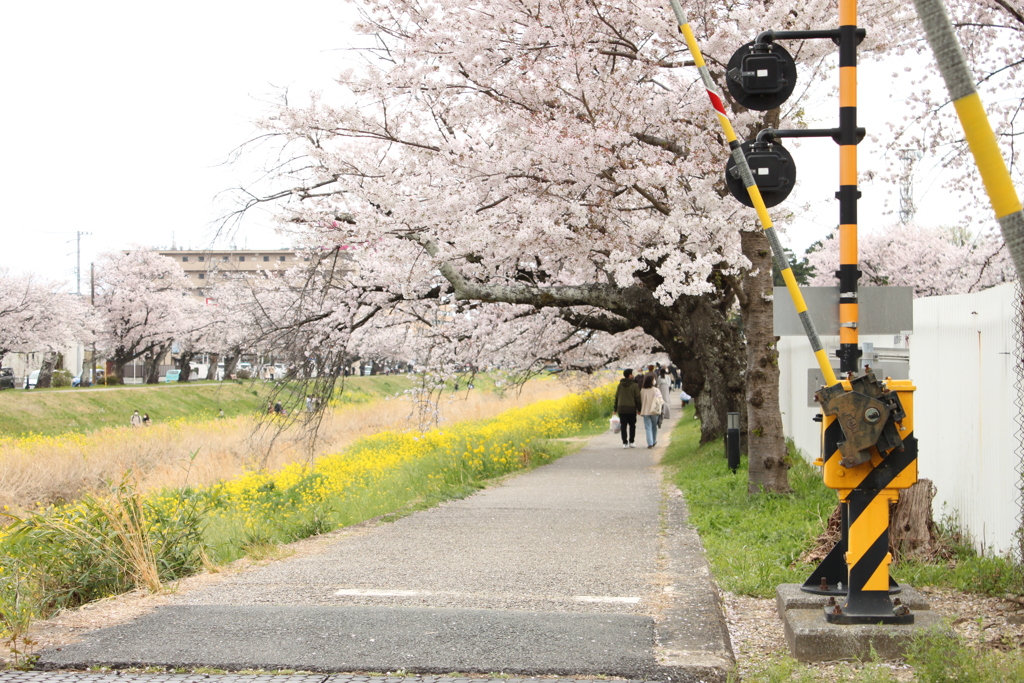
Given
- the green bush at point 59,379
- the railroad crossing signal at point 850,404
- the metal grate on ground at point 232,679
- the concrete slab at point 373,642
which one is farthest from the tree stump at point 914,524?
the green bush at point 59,379

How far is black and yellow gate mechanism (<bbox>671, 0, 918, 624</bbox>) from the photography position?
4.70m

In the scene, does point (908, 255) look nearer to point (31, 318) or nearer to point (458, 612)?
point (458, 612)

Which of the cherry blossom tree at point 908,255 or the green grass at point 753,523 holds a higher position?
the cherry blossom tree at point 908,255

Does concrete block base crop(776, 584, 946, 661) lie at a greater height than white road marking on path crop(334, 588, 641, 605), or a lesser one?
greater

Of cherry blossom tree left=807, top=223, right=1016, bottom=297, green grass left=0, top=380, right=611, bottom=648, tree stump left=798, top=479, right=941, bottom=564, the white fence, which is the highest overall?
cherry blossom tree left=807, top=223, right=1016, bottom=297

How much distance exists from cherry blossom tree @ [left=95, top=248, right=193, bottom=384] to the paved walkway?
2211 inches

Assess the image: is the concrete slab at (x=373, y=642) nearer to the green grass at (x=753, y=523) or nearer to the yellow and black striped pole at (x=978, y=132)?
the green grass at (x=753, y=523)

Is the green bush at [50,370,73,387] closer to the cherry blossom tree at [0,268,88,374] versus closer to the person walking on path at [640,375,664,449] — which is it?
the cherry blossom tree at [0,268,88,374]

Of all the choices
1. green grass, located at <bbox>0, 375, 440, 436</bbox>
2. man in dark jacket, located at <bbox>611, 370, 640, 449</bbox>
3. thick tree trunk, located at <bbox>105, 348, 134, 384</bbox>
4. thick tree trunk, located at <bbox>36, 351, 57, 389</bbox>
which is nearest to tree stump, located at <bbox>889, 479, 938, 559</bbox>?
man in dark jacket, located at <bbox>611, 370, 640, 449</bbox>

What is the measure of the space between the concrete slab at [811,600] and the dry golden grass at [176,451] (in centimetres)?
891

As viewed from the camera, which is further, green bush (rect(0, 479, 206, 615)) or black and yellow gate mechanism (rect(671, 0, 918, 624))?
green bush (rect(0, 479, 206, 615))

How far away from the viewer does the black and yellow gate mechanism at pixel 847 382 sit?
4.70m

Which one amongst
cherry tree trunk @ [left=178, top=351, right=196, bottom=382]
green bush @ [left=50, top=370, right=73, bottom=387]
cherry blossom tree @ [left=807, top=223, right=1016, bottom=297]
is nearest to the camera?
cherry blossom tree @ [left=807, top=223, right=1016, bottom=297]

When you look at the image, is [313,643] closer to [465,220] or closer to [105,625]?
[105,625]
